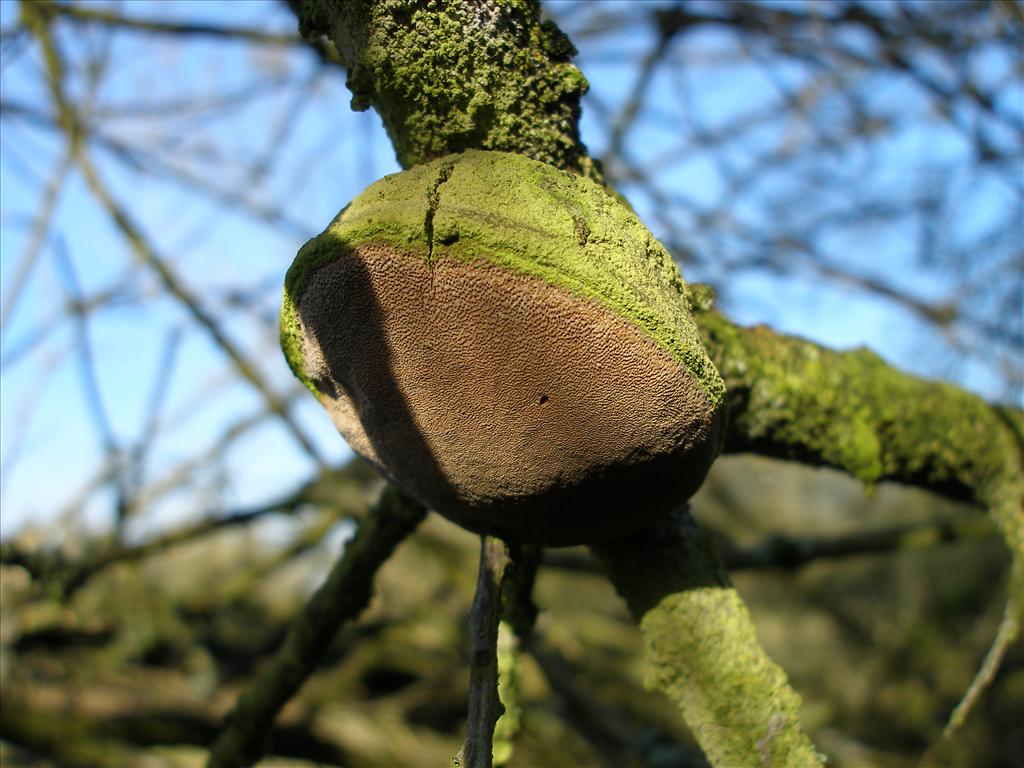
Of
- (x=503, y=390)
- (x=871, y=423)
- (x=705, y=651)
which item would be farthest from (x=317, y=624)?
(x=871, y=423)

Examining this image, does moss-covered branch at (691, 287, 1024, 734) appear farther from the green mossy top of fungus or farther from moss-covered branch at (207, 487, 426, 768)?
moss-covered branch at (207, 487, 426, 768)

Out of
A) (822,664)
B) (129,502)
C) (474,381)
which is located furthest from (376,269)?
(822,664)

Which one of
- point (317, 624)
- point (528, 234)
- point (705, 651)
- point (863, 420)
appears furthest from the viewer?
point (317, 624)

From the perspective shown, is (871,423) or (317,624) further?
(317,624)

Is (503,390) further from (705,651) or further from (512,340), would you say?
(705,651)

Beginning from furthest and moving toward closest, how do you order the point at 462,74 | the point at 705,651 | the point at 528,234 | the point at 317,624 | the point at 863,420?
the point at 317,624
the point at 863,420
the point at 705,651
the point at 462,74
the point at 528,234

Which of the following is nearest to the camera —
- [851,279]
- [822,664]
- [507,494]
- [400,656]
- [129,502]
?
[507,494]

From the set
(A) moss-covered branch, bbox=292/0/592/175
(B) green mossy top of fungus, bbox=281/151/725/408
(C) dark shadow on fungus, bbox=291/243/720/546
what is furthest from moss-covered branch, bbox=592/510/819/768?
(A) moss-covered branch, bbox=292/0/592/175

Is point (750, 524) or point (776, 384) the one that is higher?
point (750, 524)

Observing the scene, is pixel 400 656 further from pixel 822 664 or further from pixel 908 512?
pixel 908 512
